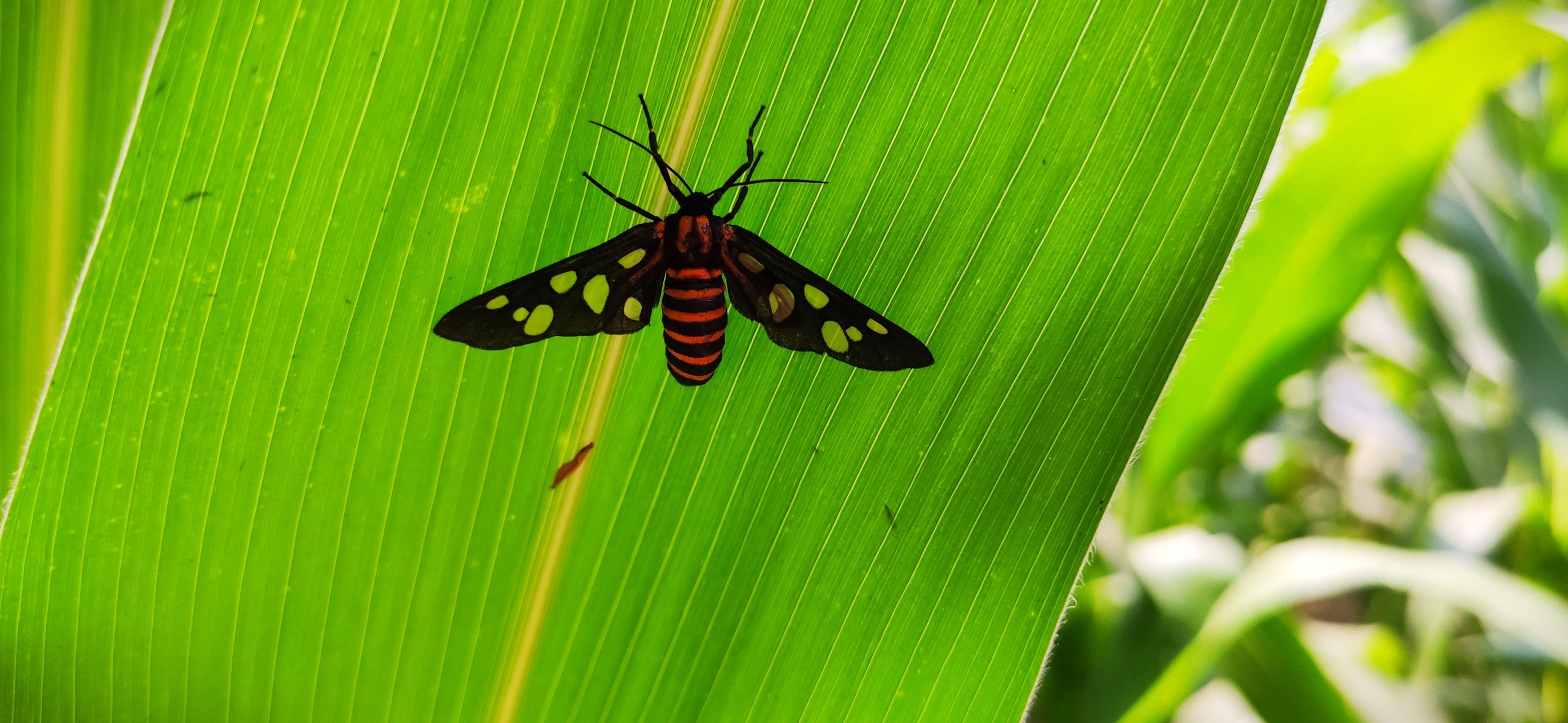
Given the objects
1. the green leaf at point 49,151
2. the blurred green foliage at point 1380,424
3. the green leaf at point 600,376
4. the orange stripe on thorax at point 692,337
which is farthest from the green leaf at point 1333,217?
the green leaf at point 49,151

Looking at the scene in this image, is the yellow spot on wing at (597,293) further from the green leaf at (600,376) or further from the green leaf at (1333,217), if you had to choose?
the green leaf at (1333,217)

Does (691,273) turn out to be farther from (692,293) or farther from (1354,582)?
(1354,582)

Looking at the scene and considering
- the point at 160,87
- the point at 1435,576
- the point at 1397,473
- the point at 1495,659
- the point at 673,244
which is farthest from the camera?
the point at 1397,473

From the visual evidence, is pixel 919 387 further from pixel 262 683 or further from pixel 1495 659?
pixel 1495 659

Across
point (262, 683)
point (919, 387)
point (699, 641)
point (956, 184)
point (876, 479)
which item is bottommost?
point (262, 683)

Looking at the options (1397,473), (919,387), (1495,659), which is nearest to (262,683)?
(919,387)

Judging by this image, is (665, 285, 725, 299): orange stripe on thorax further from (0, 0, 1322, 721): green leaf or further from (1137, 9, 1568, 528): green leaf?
(1137, 9, 1568, 528): green leaf

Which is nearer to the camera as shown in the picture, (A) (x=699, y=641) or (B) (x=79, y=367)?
(B) (x=79, y=367)

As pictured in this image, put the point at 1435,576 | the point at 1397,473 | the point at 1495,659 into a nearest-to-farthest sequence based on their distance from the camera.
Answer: the point at 1435,576 < the point at 1495,659 < the point at 1397,473
